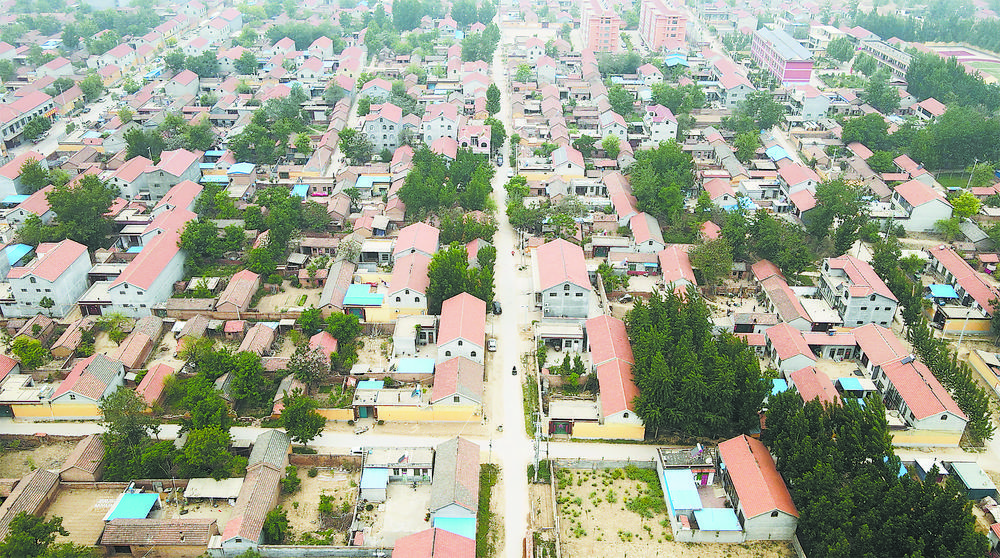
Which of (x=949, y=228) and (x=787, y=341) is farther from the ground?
(x=787, y=341)

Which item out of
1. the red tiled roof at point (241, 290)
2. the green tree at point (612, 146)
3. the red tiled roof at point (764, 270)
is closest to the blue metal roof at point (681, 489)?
the red tiled roof at point (764, 270)

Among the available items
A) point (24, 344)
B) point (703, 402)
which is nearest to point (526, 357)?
point (703, 402)

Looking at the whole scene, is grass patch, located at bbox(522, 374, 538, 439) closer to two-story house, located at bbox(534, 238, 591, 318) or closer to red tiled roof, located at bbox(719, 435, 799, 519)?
two-story house, located at bbox(534, 238, 591, 318)

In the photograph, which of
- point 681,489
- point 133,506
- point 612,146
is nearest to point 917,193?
point 612,146

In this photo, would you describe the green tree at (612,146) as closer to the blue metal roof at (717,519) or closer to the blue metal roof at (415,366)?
the blue metal roof at (415,366)

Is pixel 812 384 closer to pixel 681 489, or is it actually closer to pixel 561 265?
pixel 681 489

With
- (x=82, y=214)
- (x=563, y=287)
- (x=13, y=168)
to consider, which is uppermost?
(x=82, y=214)
